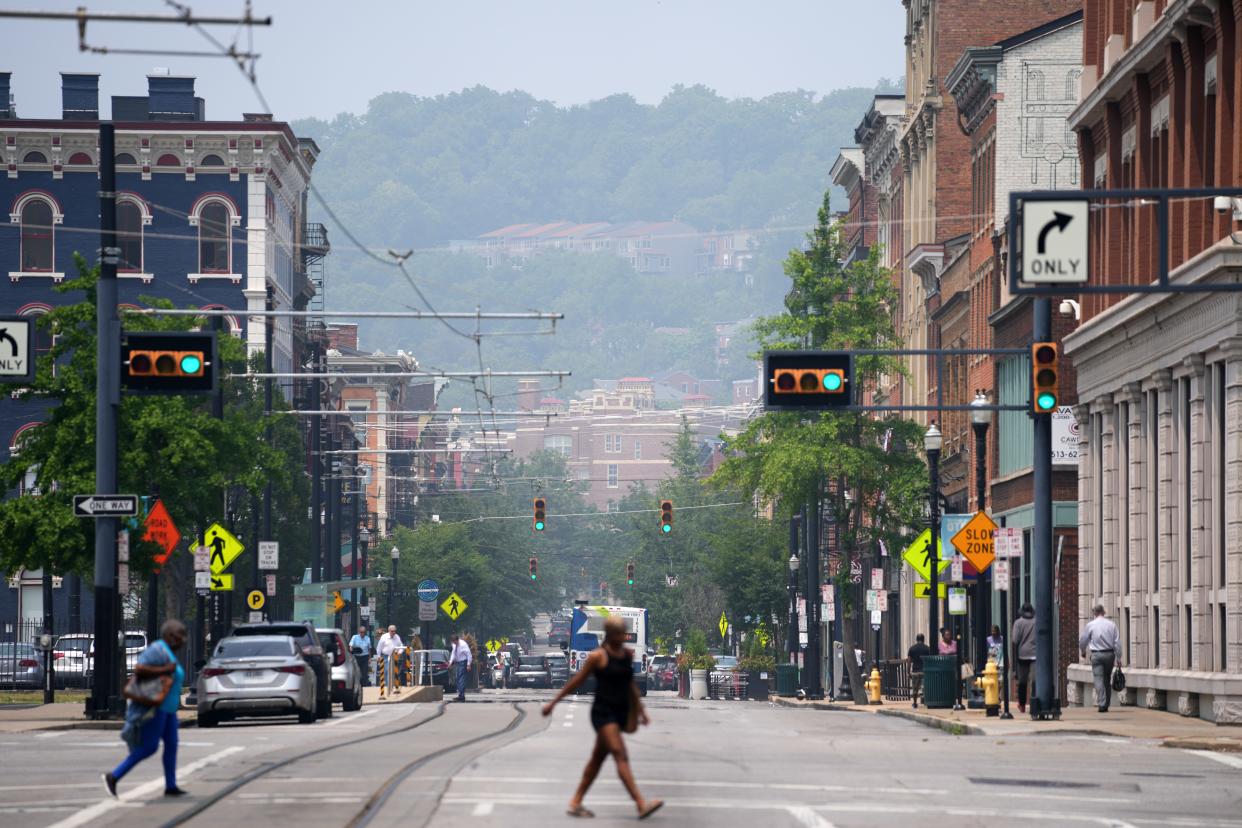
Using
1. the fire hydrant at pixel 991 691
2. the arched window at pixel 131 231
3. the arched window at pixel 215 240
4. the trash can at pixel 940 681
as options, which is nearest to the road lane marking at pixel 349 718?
the fire hydrant at pixel 991 691

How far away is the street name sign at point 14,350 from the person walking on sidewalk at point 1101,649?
1808 cm

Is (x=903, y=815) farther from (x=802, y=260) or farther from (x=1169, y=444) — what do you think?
(x=802, y=260)

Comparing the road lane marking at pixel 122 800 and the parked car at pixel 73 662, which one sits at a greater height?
the road lane marking at pixel 122 800

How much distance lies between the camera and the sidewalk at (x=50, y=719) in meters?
33.9

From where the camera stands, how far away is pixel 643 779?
22641 mm

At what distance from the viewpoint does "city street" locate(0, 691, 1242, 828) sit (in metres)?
18.6

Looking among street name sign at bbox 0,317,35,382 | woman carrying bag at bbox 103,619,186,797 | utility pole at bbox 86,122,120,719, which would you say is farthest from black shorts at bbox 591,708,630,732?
utility pole at bbox 86,122,120,719

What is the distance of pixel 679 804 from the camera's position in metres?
19.6

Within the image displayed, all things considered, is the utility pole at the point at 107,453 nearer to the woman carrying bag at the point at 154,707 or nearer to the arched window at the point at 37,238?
the woman carrying bag at the point at 154,707

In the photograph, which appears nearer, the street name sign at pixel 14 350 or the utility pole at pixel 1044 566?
the street name sign at pixel 14 350

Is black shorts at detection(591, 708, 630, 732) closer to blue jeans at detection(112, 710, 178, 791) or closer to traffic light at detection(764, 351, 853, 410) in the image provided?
blue jeans at detection(112, 710, 178, 791)

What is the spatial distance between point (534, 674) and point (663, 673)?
26.3 feet

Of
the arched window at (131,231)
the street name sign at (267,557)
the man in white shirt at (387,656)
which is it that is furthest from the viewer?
the arched window at (131,231)

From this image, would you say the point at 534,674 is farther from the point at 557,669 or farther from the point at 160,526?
the point at 160,526
